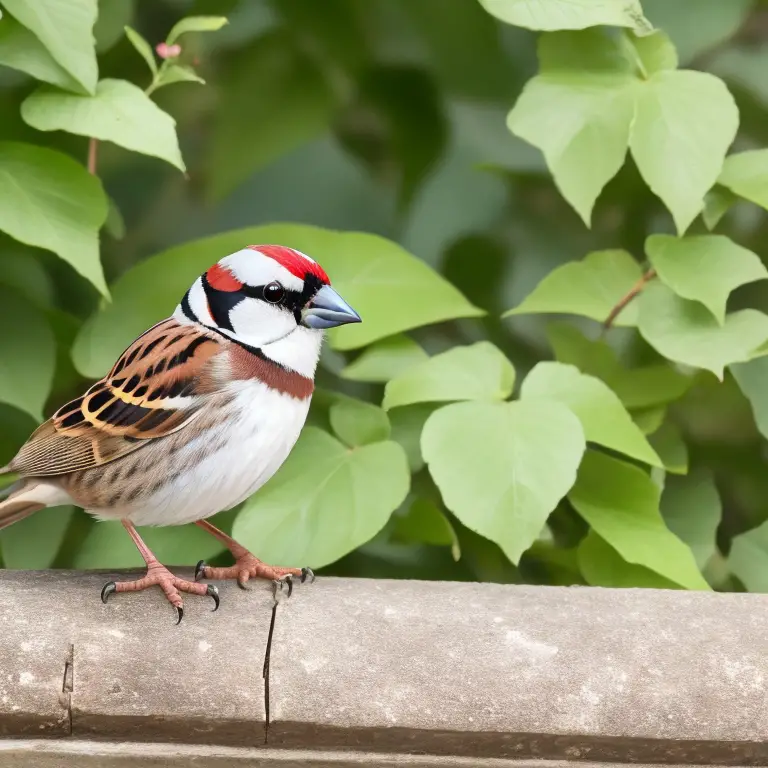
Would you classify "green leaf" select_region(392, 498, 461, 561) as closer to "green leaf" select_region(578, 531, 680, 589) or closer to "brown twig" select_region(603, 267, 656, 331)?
"green leaf" select_region(578, 531, 680, 589)

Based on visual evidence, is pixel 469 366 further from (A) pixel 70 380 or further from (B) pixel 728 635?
(A) pixel 70 380

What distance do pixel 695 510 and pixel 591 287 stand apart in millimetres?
392

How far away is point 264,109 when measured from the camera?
2078mm

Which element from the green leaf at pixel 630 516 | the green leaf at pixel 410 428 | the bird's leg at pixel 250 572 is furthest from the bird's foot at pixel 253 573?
the green leaf at pixel 630 516

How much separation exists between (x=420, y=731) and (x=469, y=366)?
59cm

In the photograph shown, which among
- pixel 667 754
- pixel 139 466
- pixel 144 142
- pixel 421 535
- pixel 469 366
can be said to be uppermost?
pixel 144 142

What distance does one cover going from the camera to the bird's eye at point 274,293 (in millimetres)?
1268

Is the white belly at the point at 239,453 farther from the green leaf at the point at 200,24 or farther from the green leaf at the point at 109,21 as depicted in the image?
the green leaf at the point at 109,21

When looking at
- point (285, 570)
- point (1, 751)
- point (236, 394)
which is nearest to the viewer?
point (1, 751)

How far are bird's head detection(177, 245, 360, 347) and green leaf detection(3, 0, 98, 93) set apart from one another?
0.43 m

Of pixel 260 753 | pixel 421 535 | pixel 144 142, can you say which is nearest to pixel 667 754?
pixel 260 753

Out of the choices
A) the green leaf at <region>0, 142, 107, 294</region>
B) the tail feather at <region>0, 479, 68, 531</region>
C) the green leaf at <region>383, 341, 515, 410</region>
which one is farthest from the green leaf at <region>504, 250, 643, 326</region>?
the tail feather at <region>0, 479, 68, 531</region>

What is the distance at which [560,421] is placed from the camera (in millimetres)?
1478

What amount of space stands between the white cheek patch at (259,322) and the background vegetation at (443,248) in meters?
0.27
